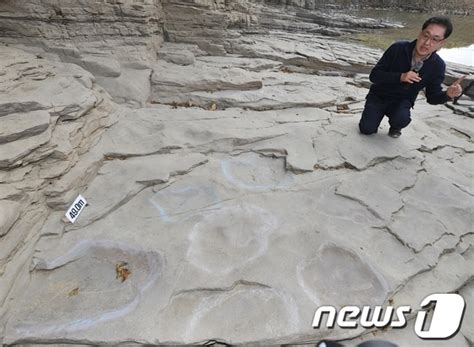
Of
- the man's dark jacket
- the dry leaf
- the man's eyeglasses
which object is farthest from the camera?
the man's dark jacket

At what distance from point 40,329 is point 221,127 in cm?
241

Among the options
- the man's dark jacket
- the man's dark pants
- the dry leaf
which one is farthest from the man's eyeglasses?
the dry leaf

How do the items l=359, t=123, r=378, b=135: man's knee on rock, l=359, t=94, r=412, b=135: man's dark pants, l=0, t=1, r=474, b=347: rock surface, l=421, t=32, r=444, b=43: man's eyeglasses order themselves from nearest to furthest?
l=0, t=1, r=474, b=347: rock surface, l=421, t=32, r=444, b=43: man's eyeglasses, l=359, t=94, r=412, b=135: man's dark pants, l=359, t=123, r=378, b=135: man's knee on rock

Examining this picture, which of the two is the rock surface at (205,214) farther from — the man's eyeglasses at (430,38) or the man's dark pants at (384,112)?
the man's eyeglasses at (430,38)

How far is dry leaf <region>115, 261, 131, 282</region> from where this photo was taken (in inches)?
78.5

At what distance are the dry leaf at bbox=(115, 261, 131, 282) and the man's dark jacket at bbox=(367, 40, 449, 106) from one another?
2.82 m

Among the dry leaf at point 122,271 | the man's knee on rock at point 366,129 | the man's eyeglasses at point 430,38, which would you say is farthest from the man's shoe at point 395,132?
the dry leaf at point 122,271

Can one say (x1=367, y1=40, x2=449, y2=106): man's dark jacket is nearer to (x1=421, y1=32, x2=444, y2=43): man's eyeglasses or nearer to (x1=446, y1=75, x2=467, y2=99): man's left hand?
(x1=446, y1=75, x2=467, y2=99): man's left hand

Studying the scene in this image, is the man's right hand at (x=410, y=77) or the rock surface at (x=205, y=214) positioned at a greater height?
the man's right hand at (x=410, y=77)

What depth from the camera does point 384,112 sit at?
11.5 ft

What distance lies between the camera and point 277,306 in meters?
1.87

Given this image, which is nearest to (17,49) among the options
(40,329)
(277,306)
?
(40,329)

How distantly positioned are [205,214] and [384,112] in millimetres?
2322

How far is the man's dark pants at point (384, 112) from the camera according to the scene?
336cm
